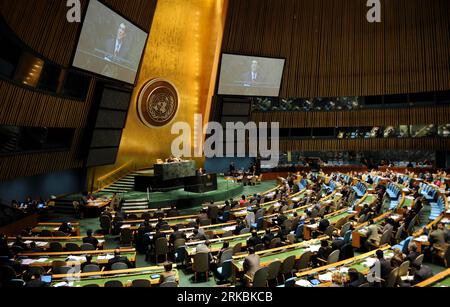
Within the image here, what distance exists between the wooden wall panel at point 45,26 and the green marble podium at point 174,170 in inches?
268

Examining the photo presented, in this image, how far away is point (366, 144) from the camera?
80.9 ft

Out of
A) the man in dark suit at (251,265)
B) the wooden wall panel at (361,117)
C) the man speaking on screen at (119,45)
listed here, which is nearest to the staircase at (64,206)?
the man speaking on screen at (119,45)

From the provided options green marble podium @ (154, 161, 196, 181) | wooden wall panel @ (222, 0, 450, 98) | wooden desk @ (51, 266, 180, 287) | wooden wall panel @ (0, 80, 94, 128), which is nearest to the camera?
wooden desk @ (51, 266, 180, 287)

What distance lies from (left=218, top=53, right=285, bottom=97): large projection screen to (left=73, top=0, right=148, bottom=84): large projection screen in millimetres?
6183

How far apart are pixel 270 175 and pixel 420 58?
12.5 m

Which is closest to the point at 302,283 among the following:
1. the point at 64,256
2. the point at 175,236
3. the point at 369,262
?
the point at 369,262

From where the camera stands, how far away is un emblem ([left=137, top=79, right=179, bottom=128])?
2047 centimetres

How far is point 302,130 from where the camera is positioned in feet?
85.6

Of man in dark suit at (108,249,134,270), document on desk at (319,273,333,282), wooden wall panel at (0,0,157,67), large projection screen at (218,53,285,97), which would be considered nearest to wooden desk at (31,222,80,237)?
man in dark suit at (108,249,134,270)

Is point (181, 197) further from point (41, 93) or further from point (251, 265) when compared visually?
point (251, 265)

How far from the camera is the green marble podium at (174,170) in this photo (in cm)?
1745

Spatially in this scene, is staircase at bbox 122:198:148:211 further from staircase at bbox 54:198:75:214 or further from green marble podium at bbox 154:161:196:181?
staircase at bbox 54:198:75:214


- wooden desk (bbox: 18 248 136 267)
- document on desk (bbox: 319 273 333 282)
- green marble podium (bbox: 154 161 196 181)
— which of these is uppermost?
green marble podium (bbox: 154 161 196 181)

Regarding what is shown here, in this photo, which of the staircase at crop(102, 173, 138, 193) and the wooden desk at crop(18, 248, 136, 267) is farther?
the staircase at crop(102, 173, 138, 193)
